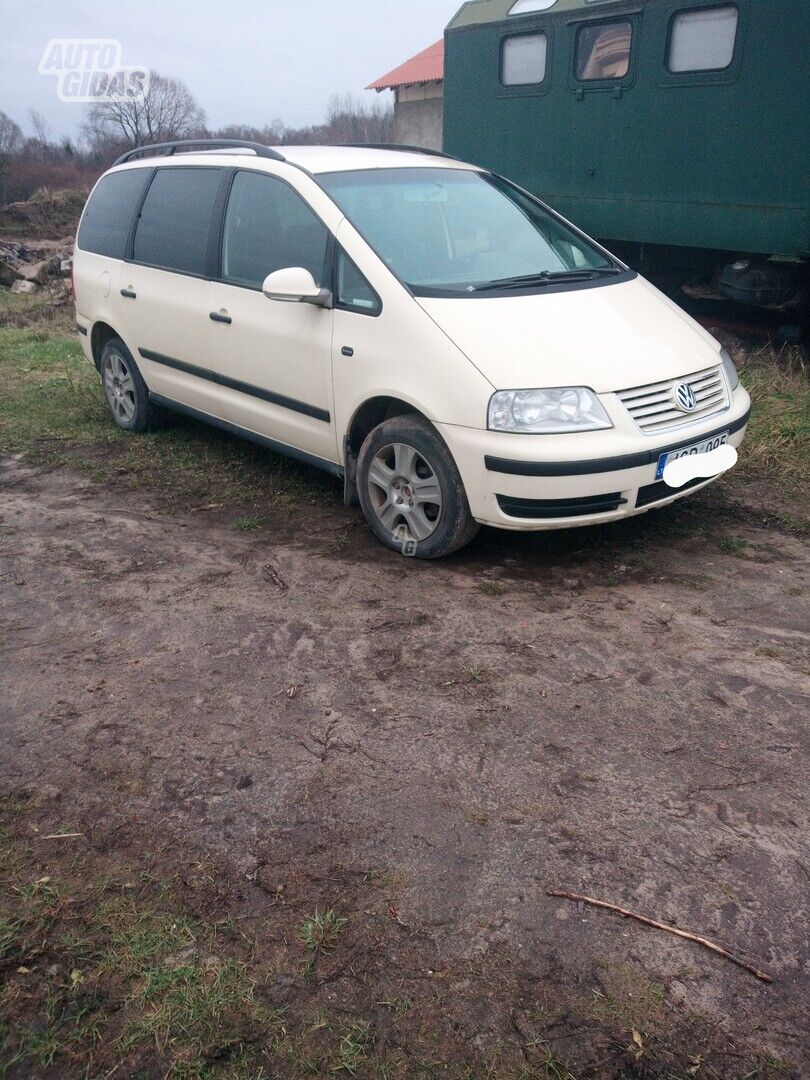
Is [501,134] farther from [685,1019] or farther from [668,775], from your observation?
[685,1019]

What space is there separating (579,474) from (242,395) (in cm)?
213

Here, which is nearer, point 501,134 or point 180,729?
point 180,729

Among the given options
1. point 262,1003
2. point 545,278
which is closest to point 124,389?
point 545,278

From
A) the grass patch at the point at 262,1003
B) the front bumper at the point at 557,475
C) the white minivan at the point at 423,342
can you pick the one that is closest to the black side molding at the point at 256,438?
the white minivan at the point at 423,342

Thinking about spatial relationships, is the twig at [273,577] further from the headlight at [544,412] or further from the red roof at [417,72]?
the red roof at [417,72]

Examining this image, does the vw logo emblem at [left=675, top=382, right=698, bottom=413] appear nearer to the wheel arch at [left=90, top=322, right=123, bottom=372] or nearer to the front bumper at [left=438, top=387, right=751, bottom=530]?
the front bumper at [left=438, top=387, right=751, bottom=530]

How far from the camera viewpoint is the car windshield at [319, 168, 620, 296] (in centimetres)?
445

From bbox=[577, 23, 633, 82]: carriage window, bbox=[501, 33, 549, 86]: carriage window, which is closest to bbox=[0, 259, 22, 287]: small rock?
bbox=[501, 33, 549, 86]: carriage window

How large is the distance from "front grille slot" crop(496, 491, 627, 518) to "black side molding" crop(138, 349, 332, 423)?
1.11 meters

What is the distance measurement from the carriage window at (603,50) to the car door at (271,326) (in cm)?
456

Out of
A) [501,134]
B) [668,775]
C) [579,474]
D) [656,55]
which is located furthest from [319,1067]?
[501,134]

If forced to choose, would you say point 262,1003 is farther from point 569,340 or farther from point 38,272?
point 38,272

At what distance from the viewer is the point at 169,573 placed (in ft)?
14.2

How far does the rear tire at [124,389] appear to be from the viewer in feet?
20.6
